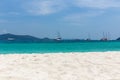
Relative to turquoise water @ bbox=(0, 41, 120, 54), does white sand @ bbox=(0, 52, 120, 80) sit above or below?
above

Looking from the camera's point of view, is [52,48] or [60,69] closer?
[60,69]

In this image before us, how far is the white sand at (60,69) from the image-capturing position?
7805mm

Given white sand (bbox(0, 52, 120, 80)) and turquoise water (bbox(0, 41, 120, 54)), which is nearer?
white sand (bbox(0, 52, 120, 80))

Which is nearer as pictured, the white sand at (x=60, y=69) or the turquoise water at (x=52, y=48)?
the white sand at (x=60, y=69)

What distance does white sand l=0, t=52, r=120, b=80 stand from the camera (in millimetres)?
7805

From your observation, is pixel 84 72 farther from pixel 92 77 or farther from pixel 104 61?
pixel 104 61

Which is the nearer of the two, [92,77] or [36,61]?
[92,77]

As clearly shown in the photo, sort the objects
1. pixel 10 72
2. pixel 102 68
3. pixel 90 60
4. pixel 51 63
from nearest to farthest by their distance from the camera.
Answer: pixel 10 72
pixel 102 68
pixel 51 63
pixel 90 60

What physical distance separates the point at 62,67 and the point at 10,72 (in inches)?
55.4

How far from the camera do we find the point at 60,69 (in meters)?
8.61

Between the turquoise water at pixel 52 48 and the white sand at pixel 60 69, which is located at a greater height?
the white sand at pixel 60 69

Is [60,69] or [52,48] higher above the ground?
[60,69]

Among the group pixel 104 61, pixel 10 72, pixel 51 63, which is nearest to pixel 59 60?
pixel 51 63

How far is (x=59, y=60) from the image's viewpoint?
1004 centimetres
